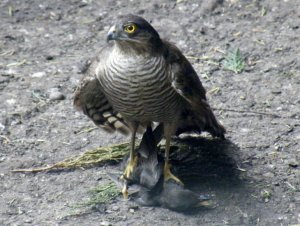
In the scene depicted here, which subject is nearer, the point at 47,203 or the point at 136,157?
the point at 47,203

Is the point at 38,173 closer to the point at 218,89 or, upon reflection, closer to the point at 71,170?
the point at 71,170

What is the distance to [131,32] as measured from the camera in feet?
20.6

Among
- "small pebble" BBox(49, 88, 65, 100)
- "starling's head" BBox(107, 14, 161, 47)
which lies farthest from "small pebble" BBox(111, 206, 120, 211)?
"small pebble" BBox(49, 88, 65, 100)

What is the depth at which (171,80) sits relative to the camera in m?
6.45

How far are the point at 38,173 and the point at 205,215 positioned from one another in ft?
5.27

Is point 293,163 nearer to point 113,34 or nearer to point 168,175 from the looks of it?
point 168,175

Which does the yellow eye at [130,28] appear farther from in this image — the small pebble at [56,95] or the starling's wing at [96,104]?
the small pebble at [56,95]

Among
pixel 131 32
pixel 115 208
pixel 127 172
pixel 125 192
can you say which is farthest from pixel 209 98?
pixel 131 32

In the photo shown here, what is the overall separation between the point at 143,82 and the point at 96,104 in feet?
3.26

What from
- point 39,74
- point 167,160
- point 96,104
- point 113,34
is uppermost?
point 113,34

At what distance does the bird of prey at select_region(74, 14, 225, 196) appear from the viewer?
6.30m

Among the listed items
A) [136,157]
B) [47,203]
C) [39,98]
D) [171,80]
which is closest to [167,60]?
[171,80]

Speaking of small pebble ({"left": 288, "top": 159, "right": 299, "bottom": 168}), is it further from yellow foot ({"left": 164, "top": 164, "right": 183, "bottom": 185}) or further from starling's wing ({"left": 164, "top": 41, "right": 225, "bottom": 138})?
yellow foot ({"left": 164, "top": 164, "right": 183, "bottom": 185})

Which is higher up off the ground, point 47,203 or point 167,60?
point 167,60
